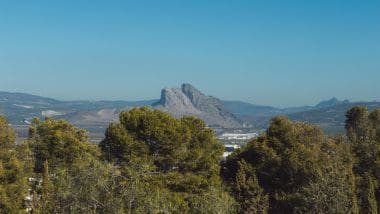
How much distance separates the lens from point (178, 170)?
5212 centimetres

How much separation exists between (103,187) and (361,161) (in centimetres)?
3054

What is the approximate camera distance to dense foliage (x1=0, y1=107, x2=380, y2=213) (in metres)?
38.2

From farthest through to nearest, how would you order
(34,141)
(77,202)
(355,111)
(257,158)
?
(355,111)
(257,158)
(34,141)
(77,202)

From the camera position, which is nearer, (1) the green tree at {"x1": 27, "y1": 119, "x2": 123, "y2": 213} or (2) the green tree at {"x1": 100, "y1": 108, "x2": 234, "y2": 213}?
Answer: (1) the green tree at {"x1": 27, "y1": 119, "x2": 123, "y2": 213}

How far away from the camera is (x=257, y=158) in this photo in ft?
190

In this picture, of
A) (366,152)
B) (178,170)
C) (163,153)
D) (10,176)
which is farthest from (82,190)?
(366,152)

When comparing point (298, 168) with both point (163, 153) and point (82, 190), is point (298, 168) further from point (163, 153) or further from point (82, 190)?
point (82, 190)

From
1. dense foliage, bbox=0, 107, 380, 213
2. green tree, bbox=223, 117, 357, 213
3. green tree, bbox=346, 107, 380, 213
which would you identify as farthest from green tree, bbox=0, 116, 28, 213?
green tree, bbox=346, 107, 380, 213

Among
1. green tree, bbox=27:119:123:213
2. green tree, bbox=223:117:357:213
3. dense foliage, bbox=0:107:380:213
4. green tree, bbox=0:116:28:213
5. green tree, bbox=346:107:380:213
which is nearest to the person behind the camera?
green tree, bbox=27:119:123:213

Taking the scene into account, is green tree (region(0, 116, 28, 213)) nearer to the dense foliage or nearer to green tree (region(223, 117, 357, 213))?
the dense foliage

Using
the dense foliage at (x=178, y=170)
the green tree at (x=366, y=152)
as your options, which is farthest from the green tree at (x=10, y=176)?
the green tree at (x=366, y=152)

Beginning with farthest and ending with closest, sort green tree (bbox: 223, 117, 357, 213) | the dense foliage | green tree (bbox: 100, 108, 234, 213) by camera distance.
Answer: green tree (bbox: 100, 108, 234, 213)
green tree (bbox: 223, 117, 357, 213)
the dense foliage

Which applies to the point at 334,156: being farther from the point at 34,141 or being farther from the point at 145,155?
the point at 34,141

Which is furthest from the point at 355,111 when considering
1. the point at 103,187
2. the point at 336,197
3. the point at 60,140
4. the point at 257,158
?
the point at 103,187
